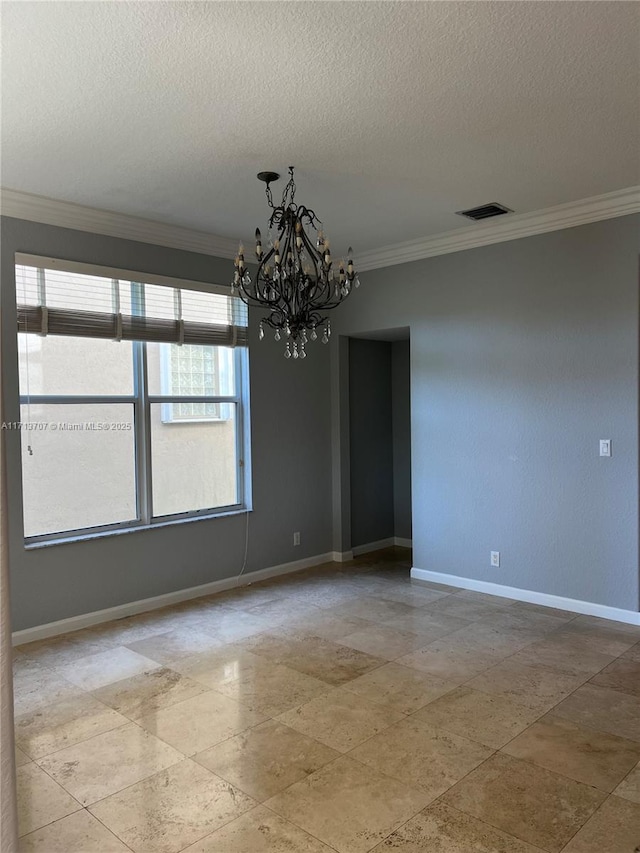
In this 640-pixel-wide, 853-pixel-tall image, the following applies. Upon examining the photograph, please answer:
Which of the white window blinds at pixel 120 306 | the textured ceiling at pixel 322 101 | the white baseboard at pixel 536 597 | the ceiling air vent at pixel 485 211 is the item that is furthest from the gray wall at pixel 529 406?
the white window blinds at pixel 120 306

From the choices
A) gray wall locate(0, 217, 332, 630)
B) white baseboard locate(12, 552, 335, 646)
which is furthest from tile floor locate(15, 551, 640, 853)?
gray wall locate(0, 217, 332, 630)

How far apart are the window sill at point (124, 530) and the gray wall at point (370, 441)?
1381mm

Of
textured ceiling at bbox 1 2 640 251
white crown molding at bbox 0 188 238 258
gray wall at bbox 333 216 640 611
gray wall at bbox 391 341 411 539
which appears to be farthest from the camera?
gray wall at bbox 391 341 411 539

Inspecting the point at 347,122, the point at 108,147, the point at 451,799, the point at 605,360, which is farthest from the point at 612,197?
the point at 451,799

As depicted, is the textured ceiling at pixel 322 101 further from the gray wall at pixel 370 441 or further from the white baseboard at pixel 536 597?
the white baseboard at pixel 536 597

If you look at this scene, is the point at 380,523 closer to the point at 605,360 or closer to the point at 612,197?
the point at 605,360

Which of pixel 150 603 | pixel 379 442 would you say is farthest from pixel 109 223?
pixel 379 442

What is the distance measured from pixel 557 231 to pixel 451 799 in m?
3.60

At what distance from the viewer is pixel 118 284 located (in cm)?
438

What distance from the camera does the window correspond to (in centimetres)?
402

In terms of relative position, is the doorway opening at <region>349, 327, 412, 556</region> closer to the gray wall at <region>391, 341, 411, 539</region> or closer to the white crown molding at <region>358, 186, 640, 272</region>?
the gray wall at <region>391, 341, 411, 539</region>

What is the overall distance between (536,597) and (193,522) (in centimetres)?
258

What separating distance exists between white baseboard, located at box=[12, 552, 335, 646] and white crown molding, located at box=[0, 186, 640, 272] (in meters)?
2.57

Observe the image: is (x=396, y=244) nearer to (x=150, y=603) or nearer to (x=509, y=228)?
(x=509, y=228)
